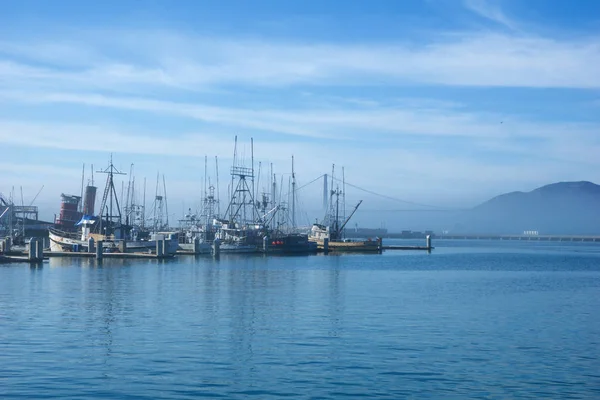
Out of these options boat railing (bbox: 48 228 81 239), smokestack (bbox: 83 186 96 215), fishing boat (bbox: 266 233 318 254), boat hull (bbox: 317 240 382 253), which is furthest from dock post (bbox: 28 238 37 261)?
boat hull (bbox: 317 240 382 253)

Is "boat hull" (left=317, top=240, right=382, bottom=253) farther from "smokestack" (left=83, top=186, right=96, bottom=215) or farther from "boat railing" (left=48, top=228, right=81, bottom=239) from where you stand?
"boat railing" (left=48, top=228, right=81, bottom=239)

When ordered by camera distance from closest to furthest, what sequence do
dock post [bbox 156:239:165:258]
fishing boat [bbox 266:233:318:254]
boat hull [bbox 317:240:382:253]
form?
dock post [bbox 156:239:165:258], fishing boat [bbox 266:233:318:254], boat hull [bbox 317:240:382:253]

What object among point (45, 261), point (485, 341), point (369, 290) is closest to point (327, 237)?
point (45, 261)

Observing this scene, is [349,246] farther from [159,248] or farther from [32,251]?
[32,251]

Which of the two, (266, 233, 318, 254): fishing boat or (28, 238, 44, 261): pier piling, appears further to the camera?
(266, 233, 318, 254): fishing boat

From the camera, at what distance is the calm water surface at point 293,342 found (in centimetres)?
1989

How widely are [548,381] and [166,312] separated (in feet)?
60.3

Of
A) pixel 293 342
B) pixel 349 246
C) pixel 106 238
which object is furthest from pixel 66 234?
pixel 293 342

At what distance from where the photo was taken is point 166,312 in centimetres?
3378

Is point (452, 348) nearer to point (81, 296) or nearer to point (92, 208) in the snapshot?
point (81, 296)

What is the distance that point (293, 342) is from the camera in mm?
26031

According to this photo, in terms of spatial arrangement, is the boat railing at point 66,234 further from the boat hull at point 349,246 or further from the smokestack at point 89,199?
the boat hull at point 349,246

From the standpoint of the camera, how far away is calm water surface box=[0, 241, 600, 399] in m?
19.9

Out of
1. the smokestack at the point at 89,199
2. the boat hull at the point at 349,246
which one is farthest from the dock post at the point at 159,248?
the boat hull at the point at 349,246
